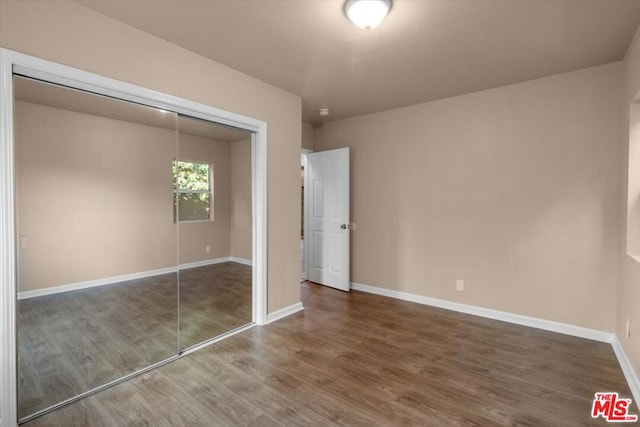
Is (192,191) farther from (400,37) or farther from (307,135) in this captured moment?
(307,135)

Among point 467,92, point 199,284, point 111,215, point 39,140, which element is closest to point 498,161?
point 467,92

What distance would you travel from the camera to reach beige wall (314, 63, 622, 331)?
3.04 metres

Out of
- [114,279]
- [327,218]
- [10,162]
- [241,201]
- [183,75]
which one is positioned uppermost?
[183,75]

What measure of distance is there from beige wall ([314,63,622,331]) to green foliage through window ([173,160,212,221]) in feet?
7.76

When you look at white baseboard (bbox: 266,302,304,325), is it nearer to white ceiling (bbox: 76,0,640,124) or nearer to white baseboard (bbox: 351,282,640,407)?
white baseboard (bbox: 351,282,640,407)

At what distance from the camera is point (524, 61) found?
9.43ft

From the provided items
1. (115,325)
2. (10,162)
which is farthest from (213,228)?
(10,162)

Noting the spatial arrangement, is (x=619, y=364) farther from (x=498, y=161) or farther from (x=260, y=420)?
(x=260, y=420)

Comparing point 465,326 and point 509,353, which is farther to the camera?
point 465,326

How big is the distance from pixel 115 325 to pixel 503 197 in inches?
163

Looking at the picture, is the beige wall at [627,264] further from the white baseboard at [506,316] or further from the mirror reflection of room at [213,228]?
the mirror reflection of room at [213,228]

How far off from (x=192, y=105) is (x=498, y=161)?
3.28 metres

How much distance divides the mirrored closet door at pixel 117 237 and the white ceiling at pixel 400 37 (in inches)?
27.9

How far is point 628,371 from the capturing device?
239 centimetres
